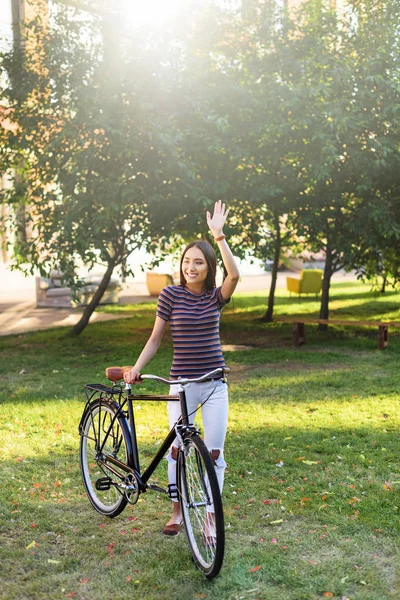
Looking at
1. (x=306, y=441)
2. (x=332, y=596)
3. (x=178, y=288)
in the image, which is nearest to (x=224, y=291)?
(x=178, y=288)

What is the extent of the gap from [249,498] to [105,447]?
108 cm

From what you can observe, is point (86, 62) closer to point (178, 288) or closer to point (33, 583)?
point (178, 288)

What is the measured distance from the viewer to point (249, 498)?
5.13 metres

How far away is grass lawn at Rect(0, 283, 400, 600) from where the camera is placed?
3.88 m

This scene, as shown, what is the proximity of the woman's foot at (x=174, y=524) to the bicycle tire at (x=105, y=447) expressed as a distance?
290mm

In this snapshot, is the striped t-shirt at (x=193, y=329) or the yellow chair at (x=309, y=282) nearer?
the striped t-shirt at (x=193, y=329)

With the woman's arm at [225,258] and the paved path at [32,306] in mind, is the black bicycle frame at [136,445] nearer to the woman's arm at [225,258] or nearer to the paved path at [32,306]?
the woman's arm at [225,258]

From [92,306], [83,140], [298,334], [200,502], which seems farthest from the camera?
[92,306]

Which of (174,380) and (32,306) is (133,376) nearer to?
(174,380)

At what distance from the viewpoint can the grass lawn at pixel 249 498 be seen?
3.88 m

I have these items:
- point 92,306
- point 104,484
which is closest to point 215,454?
point 104,484

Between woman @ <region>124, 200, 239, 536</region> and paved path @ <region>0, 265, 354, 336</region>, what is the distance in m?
10.1

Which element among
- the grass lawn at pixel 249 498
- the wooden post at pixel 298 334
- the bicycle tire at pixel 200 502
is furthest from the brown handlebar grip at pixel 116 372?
the wooden post at pixel 298 334

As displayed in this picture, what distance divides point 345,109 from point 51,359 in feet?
18.6
